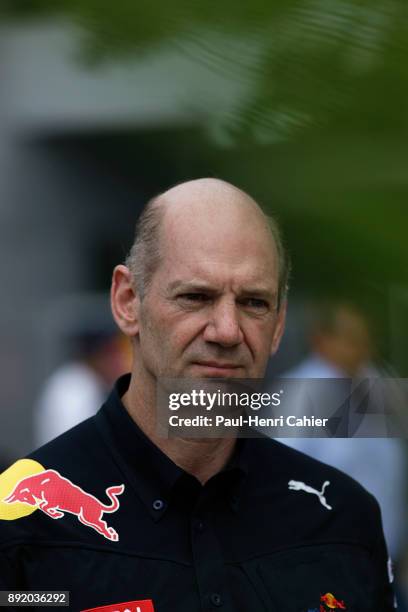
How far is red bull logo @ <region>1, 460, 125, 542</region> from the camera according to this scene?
110cm

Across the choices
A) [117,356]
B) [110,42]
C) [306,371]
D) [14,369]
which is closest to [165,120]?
[110,42]

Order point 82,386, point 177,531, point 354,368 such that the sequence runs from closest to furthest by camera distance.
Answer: point 354,368 → point 177,531 → point 82,386

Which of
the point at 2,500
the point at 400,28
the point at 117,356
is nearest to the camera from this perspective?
the point at 400,28

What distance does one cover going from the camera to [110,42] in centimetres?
43

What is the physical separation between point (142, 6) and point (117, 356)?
357 centimetres

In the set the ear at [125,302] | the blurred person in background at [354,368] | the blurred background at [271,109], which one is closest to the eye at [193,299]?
the ear at [125,302]

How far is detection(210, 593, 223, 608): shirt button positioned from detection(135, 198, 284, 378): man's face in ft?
0.90

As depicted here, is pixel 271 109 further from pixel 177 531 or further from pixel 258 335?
pixel 177 531

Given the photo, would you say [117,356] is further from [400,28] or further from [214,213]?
[400,28]

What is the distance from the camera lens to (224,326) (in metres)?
1.06

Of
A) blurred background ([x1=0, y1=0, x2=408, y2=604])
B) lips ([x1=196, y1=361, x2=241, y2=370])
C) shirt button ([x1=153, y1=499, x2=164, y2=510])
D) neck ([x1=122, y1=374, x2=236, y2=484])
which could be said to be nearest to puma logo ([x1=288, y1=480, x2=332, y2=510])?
neck ([x1=122, y1=374, x2=236, y2=484])

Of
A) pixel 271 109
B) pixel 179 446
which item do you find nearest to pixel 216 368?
pixel 179 446

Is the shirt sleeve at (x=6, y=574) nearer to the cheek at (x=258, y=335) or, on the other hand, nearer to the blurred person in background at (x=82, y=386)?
the cheek at (x=258, y=335)

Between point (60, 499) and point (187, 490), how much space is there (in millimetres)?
174
